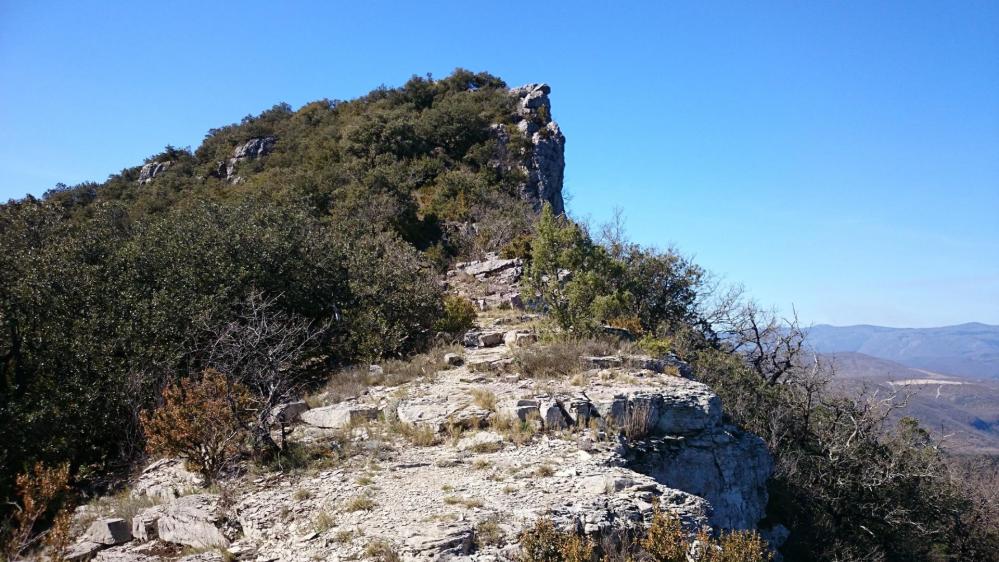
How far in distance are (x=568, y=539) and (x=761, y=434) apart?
11769 millimetres

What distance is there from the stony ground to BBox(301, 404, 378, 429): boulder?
0.03 meters

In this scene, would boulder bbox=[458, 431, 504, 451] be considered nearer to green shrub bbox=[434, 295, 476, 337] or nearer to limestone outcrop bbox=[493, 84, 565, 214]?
green shrub bbox=[434, 295, 476, 337]

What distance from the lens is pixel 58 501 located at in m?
9.86

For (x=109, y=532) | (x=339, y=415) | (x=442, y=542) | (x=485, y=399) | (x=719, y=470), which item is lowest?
(x=109, y=532)

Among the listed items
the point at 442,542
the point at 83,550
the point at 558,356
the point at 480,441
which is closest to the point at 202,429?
the point at 83,550

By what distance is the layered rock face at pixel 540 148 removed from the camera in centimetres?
3216

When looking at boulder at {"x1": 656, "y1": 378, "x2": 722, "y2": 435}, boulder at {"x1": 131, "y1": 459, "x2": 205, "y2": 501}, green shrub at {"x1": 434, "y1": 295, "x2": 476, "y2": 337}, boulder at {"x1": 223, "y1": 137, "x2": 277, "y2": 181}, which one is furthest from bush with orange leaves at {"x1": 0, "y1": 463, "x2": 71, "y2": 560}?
boulder at {"x1": 223, "y1": 137, "x2": 277, "y2": 181}

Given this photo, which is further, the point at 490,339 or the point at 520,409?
the point at 490,339

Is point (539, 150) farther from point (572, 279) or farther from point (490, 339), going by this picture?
point (490, 339)

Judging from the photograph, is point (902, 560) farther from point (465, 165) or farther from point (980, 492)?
point (465, 165)

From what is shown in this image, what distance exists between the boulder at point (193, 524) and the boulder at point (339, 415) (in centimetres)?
279

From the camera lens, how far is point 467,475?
8.43 meters

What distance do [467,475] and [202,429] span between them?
4.39 m

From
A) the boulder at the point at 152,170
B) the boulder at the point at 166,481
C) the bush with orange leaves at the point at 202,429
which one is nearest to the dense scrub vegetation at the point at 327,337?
the bush with orange leaves at the point at 202,429
